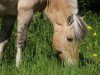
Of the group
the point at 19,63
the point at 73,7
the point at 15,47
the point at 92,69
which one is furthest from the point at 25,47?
the point at 92,69

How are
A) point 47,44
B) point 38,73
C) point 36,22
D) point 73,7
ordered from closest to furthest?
point 38,73, point 73,7, point 47,44, point 36,22

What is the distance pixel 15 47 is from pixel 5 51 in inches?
11.7

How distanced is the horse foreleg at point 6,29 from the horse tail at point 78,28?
3.80ft

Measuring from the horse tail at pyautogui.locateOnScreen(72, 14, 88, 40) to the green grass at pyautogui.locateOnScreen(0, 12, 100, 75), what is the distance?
1.48 feet

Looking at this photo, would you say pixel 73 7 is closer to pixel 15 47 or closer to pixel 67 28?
pixel 67 28

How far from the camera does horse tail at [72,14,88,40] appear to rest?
6543 millimetres

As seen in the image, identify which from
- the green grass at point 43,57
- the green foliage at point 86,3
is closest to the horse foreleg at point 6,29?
the green grass at point 43,57

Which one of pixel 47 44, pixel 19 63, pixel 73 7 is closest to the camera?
pixel 19 63

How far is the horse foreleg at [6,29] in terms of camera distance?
7.00 metres

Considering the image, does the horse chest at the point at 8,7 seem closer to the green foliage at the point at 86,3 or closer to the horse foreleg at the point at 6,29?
the horse foreleg at the point at 6,29

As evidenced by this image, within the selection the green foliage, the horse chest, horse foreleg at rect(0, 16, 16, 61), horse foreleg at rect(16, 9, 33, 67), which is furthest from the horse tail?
the green foliage

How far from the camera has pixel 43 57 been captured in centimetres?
624

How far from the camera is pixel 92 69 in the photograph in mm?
5613

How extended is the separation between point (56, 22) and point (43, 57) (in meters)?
0.89
